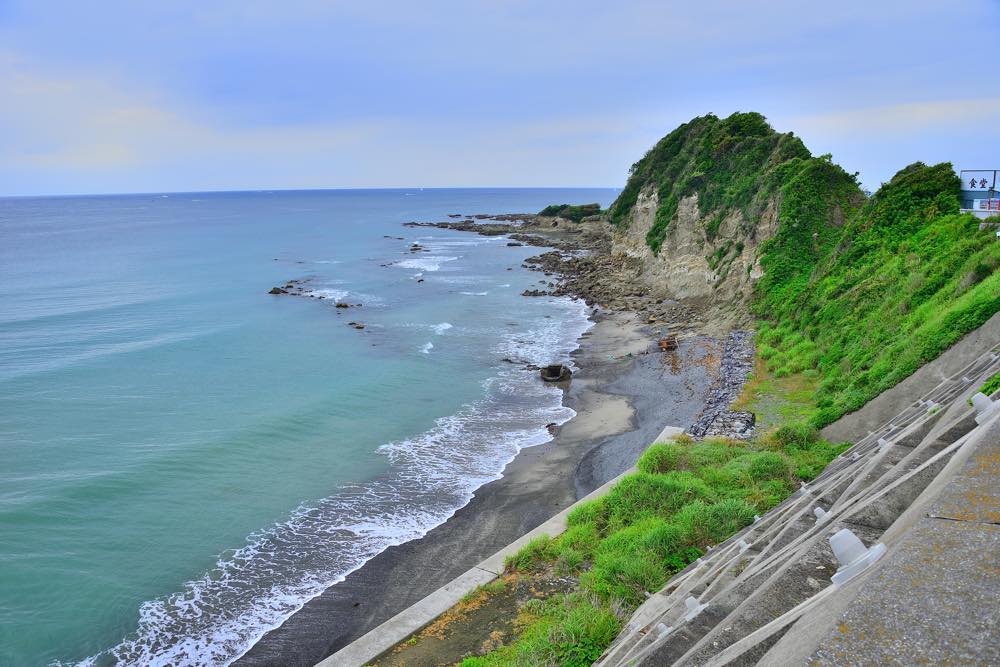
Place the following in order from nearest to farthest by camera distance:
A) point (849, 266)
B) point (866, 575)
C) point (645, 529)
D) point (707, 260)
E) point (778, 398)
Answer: point (866, 575) < point (645, 529) < point (778, 398) < point (849, 266) < point (707, 260)

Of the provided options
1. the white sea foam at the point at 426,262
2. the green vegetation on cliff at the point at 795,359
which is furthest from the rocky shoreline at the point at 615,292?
the white sea foam at the point at 426,262

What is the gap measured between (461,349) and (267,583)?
23.9m

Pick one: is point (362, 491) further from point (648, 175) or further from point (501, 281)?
point (648, 175)

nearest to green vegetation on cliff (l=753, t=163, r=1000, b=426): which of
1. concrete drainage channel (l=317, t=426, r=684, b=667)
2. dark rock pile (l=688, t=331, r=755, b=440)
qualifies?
dark rock pile (l=688, t=331, r=755, b=440)

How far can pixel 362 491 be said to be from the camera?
68.7 feet

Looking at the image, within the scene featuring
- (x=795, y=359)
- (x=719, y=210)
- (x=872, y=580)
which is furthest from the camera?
(x=719, y=210)

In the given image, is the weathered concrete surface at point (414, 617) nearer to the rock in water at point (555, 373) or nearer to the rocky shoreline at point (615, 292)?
the rocky shoreline at point (615, 292)

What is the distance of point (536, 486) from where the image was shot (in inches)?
814

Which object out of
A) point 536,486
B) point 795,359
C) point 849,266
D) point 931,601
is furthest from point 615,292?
point 931,601

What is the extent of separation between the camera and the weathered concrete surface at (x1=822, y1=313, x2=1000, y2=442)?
45.4ft

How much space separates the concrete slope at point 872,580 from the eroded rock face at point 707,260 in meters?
28.8

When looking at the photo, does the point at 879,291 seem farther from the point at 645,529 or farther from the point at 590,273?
the point at 590,273

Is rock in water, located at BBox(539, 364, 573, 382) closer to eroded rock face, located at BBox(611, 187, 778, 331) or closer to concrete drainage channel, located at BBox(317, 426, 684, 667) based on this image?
eroded rock face, located at BBox(611, 187, 778, 331)

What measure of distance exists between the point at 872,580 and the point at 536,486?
17901 mm
